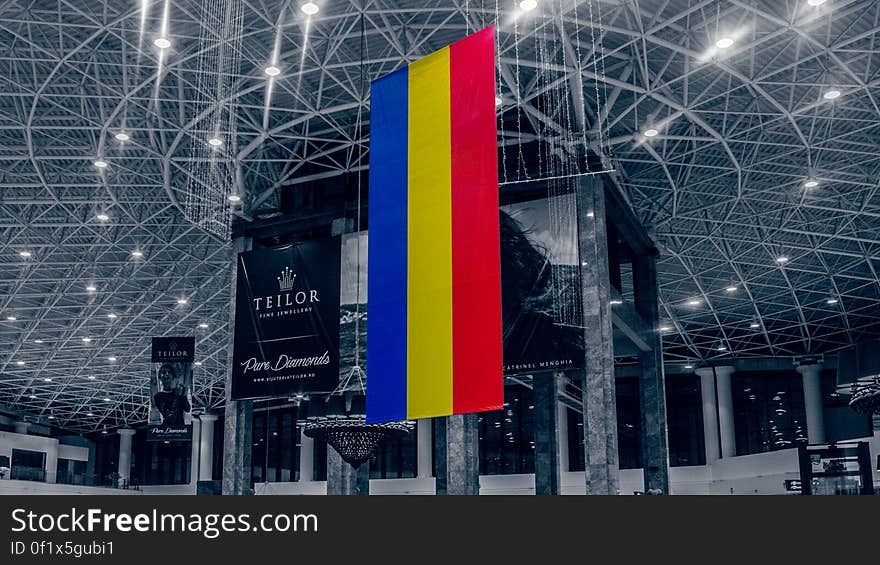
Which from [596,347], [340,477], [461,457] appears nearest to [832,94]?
[596,347]

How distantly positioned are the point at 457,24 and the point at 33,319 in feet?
106

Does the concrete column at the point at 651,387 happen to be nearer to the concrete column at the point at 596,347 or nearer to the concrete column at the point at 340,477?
the concrete column at the point at 596,347

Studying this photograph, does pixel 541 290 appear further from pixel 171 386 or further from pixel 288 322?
pixel 171 386

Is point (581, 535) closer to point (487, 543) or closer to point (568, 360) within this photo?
point (487, 543)

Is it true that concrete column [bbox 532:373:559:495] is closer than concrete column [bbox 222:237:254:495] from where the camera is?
No

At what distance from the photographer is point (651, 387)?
33844 millimetres

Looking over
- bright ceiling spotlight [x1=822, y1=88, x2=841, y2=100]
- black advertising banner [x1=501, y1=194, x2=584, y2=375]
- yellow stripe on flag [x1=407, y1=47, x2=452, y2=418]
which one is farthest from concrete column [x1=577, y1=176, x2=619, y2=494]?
yellow stripe on flag [x1=407, y1=47, x2=452, y2=418]

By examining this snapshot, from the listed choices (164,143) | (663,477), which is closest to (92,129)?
(164,143)

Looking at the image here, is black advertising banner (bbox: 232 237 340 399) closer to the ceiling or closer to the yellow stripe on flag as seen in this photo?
the ceiling

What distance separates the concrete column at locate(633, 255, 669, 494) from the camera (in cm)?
3183

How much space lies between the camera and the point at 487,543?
588 cm

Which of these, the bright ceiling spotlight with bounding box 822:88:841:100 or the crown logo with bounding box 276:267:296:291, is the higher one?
the bright ceiling spotlight with bounding box 822:88:841:100

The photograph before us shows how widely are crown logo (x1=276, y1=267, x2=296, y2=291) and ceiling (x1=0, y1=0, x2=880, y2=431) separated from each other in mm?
4198

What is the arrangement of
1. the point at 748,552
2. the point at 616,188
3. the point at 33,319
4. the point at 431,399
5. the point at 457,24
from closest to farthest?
the point at 748,552
the point at 431,399
the point at 457,24
the point at 616,188
the point at 33,319
